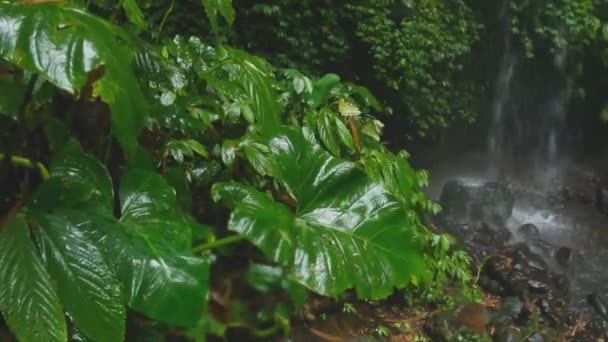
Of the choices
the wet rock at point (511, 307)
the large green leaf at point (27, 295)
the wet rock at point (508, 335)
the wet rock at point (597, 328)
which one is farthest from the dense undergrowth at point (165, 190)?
the wet rock at point (597, 328)

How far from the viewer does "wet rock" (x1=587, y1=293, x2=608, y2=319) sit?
3.91 meters

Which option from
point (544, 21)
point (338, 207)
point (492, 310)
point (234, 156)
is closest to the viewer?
point (338, 207)

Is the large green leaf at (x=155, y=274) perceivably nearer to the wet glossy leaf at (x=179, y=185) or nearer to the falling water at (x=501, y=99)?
the wet glossy leaf at (x=179, y=185)

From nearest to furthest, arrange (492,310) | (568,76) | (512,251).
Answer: (492,310), (512,251), (568,76)

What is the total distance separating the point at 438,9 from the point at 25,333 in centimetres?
476

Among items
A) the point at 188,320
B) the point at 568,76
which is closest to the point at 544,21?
the point at 568,76

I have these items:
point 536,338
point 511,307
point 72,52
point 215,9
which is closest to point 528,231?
point 511,307

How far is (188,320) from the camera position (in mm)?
1320

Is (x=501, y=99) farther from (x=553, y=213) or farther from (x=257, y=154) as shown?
(x=257, y=154)

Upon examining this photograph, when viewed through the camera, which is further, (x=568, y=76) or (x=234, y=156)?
(x=568, y=76)

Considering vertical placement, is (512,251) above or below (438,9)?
below

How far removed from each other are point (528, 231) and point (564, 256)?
501 millimetres

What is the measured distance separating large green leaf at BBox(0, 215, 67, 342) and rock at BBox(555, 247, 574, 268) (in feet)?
13.9

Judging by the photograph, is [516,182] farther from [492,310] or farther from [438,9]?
[492,310]
